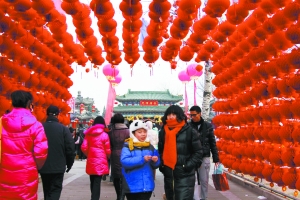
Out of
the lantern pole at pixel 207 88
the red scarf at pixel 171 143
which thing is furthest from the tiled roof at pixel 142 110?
the red scarf at pixel 171 143

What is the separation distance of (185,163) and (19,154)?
6.40 ft

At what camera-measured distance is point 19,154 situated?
13.7 feet

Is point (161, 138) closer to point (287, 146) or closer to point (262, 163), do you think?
Answer: point (287, 146)

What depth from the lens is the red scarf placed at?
16.8 feet

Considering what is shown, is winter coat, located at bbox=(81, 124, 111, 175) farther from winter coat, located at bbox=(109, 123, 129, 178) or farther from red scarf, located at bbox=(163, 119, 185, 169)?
red scarf, located at bbox=(163, 119, 185, 169)

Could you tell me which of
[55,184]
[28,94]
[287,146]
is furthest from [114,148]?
[28,94]

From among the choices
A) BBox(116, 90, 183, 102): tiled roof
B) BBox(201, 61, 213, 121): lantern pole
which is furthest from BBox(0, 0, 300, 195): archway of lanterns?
BBox(116, 90, 183, 102): tiled roof

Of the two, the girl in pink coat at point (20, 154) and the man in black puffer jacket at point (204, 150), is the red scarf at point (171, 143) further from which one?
the man in black puffer jacket at point (204, 150)

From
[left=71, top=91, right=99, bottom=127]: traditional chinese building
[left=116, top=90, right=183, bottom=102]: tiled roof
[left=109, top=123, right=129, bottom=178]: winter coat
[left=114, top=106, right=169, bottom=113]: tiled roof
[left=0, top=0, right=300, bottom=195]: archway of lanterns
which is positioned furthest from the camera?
[left=71, top=91, right=99, bottom=127]: traditional chinese building

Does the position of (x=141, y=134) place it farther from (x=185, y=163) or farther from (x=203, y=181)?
(x=203, y=181)

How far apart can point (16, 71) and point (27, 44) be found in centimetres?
92

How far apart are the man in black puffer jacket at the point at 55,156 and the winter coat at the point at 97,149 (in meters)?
0.87

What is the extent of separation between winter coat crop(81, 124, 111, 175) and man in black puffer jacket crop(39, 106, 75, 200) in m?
0.87

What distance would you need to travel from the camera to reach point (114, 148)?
307 inches
